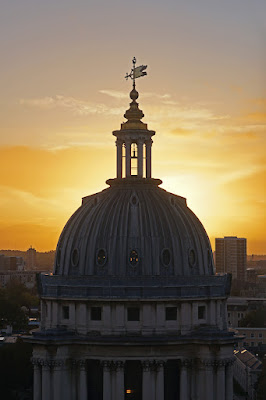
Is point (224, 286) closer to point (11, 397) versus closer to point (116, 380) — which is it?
point (116, 380)

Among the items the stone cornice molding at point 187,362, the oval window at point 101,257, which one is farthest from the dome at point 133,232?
the stone cornice molding at point 187,362

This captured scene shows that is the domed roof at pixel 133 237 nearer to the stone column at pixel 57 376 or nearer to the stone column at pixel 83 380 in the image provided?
the stone column at pixel 83 380

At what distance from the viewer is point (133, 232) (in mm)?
97250

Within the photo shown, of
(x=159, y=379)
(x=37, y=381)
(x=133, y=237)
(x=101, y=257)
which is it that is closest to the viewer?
(x=159, y=379)

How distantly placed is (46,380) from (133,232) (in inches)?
505

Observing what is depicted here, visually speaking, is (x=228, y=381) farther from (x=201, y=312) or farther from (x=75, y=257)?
(x=75, y=257)

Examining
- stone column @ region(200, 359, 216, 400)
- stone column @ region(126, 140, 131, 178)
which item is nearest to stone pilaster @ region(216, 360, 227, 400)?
stone column @ region(200, 359, 216, 400)

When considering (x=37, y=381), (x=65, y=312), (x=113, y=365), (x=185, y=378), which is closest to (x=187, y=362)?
(x=185, y=378)

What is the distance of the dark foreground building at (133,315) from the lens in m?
94.5

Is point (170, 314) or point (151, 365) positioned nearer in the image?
point (151, 365)

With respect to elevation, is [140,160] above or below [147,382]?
above

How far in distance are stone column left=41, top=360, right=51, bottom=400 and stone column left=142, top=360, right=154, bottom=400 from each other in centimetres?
706

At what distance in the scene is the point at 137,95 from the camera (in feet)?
353

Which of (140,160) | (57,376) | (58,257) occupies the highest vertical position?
(140,160)
